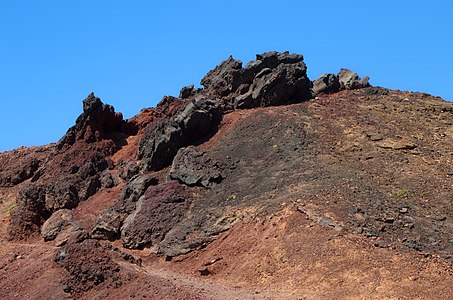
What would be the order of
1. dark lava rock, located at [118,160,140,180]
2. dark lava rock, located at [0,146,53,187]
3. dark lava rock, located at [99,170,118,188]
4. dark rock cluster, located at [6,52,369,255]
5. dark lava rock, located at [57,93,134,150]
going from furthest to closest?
dark lava rock, located at [0,146,53,187] → dark lava rock, located at [57,93,134,150] → dark lava rock, located at [99,170,118,188] → dark lava rock, located at [118,160,140,180] → dark rock cluster, located at [6,52,369,255]

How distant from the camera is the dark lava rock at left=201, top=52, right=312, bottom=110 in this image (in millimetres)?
34688

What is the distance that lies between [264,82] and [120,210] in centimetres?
1080

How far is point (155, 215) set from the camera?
27094 mm

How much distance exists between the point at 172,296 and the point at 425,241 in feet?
26.8

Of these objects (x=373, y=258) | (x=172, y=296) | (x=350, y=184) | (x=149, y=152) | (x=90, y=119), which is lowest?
(x=172, y=296)

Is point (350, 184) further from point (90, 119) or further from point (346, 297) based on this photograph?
point (90, 119)

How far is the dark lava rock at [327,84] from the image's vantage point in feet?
122

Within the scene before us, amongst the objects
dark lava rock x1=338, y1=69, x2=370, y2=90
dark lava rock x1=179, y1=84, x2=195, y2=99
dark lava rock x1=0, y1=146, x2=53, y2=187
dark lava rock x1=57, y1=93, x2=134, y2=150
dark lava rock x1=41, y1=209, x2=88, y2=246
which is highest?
dark lava rock x1=338, y1=69, x2=370, y2=90

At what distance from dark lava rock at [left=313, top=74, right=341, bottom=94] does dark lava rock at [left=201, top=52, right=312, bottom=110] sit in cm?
141

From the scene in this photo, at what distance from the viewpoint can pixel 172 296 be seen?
58.2 ft

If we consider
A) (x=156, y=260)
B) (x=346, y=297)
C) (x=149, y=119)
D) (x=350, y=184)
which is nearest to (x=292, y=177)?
(x=350, y=184)

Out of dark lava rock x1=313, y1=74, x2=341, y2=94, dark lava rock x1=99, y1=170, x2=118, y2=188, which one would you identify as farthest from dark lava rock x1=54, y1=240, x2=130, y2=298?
dark lava rock x1=313, y1=74, x2=341, y2=94

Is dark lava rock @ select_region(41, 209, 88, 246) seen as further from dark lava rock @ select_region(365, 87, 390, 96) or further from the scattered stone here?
dark lava rock @ select_region(365, 87, 390, 96)

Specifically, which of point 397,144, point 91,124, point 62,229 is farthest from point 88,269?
point 91,124
